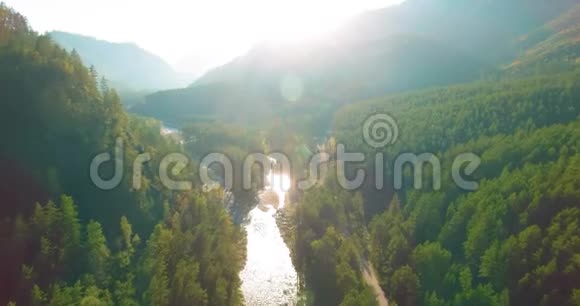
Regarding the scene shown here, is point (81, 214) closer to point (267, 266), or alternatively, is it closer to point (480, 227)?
point (267, 266)

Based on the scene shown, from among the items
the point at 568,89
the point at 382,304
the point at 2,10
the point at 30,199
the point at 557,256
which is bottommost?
the point at 382,304

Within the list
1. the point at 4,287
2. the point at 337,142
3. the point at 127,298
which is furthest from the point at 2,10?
the point at 337,142

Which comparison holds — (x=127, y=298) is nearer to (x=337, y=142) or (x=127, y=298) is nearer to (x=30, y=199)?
(x=30, y=199)

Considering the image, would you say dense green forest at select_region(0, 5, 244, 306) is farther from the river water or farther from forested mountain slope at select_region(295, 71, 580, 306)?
forested mountain slope at select_region(295, 71, 580, 306)

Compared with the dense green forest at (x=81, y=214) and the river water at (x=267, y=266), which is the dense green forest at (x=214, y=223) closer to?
the dense green forest at (x=81, y=214)

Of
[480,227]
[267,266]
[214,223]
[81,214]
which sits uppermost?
[81,214]

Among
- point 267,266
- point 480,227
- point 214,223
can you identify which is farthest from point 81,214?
point 480,227
